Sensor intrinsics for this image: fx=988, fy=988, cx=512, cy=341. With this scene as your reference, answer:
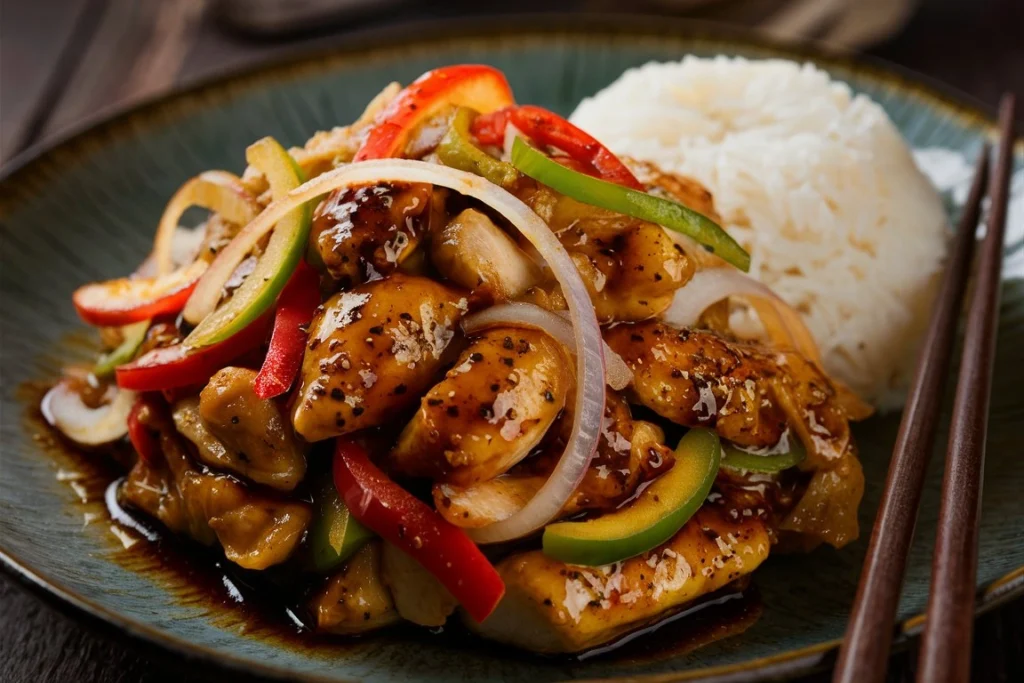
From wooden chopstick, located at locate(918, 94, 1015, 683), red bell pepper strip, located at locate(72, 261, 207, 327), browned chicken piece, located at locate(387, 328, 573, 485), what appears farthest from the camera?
red bell pepper strip, located at locate(72, 261, 207, 327)

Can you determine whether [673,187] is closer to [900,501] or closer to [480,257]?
[480,257]

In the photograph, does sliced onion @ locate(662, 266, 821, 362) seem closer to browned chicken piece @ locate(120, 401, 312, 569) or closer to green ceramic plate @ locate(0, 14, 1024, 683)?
green ceramic plate @ locate(0, 14, 1024, 683)

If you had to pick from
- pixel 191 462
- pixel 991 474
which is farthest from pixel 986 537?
pixel 191 462

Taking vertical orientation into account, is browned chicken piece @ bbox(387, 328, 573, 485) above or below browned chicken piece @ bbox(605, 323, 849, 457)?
above

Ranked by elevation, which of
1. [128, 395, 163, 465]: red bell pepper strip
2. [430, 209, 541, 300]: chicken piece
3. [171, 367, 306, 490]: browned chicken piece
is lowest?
[128, 395, 163, 465]: red bell pepper strip


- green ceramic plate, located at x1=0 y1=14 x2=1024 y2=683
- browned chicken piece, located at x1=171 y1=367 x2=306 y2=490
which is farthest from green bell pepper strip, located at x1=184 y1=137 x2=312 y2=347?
green ceramic plate, located at x1=0 y1=14 x2=1024 y2=683

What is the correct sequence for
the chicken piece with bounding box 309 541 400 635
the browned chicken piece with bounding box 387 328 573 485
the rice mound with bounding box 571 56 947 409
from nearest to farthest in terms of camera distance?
the browned chicken piece with bounding box 387 328 573 485, the chicken piece with bounding box 309 541 400 635, the rice mound with bounding box 571 56 947 409

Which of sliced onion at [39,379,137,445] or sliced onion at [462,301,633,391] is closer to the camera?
sliced onion at [462,301,633,391]

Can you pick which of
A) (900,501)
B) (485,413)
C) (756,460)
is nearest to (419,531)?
(485,413)

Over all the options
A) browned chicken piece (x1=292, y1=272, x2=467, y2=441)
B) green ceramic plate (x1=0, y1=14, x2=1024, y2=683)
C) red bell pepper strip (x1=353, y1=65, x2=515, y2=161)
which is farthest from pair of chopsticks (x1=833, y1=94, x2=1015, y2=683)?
red bell pepper strip (x1=353, y1=65, x2=515, y2=161)
